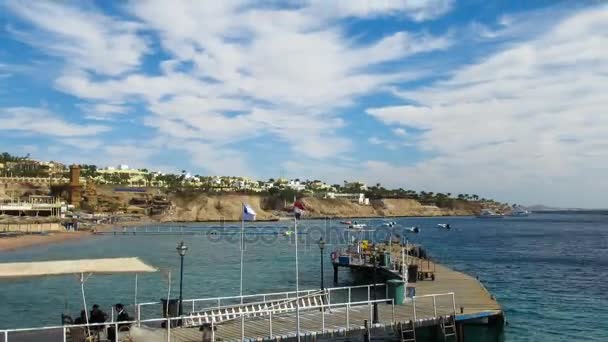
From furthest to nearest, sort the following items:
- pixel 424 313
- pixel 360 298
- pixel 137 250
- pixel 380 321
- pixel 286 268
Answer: pixel 137 250
pixel 286 268
pixel 360 298
pixel 424 313
pixel 380 321

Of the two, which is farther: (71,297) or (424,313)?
(71,297)

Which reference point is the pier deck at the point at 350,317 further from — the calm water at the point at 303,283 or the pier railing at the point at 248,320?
the calm water at the point at 303,283

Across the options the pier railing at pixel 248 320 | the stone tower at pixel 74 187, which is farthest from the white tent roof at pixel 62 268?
the stone tower at pixel 74 187

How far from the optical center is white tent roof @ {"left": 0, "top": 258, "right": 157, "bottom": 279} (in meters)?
20.2

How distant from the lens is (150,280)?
48.0 metres

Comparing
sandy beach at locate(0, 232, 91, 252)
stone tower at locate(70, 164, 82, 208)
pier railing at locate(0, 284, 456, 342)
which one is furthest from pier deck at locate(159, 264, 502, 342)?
stone tower at locate(70, 164, 82, 208)

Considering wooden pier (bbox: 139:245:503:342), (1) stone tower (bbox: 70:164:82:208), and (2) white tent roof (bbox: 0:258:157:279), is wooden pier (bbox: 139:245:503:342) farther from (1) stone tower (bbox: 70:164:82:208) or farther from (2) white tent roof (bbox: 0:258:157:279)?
(1) stone tower (bbox: 70:164:82:208)

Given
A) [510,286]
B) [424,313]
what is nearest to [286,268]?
[510,286]

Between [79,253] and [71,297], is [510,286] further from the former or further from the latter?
[79,253]

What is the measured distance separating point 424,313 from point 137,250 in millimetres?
64328

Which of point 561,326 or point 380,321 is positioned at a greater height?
A: point 380,321

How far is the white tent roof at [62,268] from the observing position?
→ 66.4 feet

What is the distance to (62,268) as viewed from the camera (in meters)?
20.7

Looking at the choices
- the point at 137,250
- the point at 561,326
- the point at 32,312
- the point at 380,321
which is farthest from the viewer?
the point at 137,250
